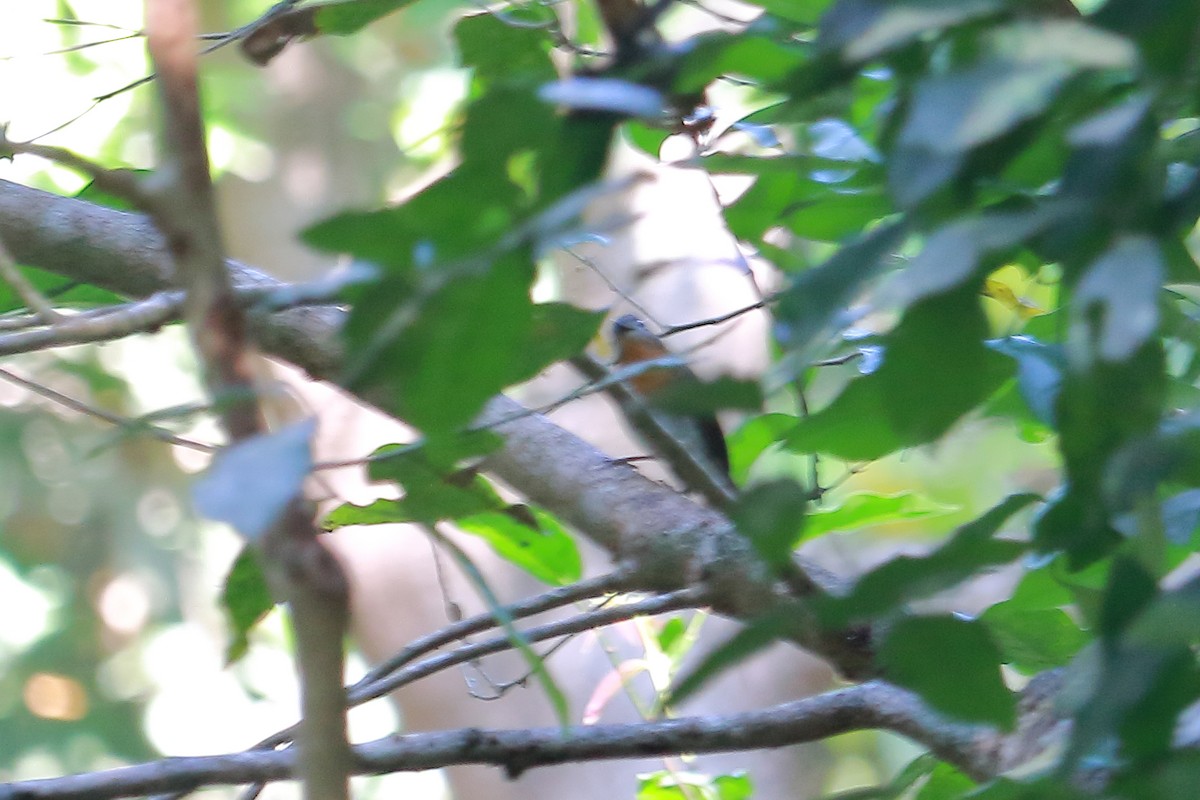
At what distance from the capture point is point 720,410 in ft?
0.88

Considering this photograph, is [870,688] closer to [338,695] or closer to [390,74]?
[338,695]

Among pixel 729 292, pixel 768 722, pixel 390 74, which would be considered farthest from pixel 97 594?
pixel 768 722

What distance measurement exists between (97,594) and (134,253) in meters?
2.54

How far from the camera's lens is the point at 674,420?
0.33 meters

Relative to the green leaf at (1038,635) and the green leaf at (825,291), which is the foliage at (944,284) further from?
the green leaf at (1038,635)

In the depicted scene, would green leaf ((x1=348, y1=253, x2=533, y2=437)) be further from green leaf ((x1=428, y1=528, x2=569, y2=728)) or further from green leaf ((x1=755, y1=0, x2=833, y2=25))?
green leaf ((x1=755, y1=0, x2=833, y2=25))

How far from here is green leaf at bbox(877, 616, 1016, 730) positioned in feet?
0.96

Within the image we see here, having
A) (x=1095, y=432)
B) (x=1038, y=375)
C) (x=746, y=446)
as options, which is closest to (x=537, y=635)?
(x=746, y=446)

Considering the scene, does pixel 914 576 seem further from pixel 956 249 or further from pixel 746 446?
pixel 746 446

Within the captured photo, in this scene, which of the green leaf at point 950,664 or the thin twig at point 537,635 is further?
the thin twig at point 537,635

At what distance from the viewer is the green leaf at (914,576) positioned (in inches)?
10.9

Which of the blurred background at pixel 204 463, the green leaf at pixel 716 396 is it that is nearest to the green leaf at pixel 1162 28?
the green leaf at pixel 716 396

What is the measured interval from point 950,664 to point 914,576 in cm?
4

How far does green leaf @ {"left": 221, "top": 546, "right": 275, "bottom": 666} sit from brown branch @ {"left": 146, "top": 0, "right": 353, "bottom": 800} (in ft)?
0.47
